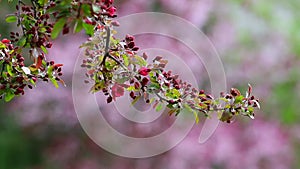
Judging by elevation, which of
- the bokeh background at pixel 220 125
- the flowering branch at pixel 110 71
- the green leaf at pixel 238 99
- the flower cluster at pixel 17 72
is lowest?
the flower cluster at pixel 17 72

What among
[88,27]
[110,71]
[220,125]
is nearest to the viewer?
[88,27]

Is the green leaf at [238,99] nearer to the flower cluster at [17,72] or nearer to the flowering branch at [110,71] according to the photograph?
the flowering branch at [110,71]

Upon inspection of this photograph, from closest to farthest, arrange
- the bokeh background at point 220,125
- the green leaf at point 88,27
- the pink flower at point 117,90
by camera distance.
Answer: the green leaf at point 88,27 → the pink flower at point 117,90 → the bokeh background at point 220,125

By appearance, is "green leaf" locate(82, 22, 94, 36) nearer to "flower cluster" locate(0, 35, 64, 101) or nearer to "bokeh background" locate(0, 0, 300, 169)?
"flower cluster" locate(0, 35, 64, 101)

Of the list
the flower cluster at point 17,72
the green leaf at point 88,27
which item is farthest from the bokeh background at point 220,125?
the green leaf at point 88,27

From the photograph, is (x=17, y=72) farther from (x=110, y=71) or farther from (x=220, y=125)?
(x=220, y=125)

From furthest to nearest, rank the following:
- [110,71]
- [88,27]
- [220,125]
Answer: [220,125]
[110,71]
[88,27]

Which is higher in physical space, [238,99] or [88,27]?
[238,99]

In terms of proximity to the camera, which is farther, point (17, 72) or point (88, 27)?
point (17, 72)

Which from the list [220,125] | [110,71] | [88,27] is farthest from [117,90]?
[220,125]
